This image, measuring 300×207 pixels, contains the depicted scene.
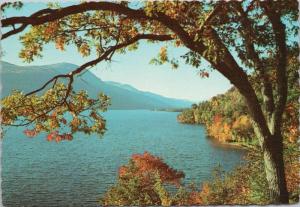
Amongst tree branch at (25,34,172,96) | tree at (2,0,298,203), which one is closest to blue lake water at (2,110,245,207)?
tree branch at (25,34,172,96)

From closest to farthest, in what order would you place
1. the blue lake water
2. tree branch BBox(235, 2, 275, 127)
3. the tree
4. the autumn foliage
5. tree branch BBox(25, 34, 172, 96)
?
the tree
tree branch BBox(235, 2, 275, 127)
tree branch BBox(25, 34, 172, 96)
the blue lake water
the autumn foliage

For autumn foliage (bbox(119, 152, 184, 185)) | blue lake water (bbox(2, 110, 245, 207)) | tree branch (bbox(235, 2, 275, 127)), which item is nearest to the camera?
tree branch (bbox(235, 2, 275, 127))

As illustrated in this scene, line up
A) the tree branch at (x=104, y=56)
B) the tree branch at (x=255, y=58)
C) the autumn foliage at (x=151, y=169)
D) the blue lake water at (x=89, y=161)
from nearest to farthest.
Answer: the tree branch at (x=255, y=58) < the tree branch at (x=104, y=56) < the blue lake water at (x=89, y=161) < the autumn foliage at (x=151, y=169)

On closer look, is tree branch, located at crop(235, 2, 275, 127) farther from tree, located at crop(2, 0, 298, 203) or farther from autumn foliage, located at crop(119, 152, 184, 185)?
autumn foliage, located at crop(119, 152, 184, 185)

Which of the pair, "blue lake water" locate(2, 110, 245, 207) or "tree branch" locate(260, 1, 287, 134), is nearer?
"tree branch" locate(260, 1, 287, 134)

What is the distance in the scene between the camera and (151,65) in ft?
18.6

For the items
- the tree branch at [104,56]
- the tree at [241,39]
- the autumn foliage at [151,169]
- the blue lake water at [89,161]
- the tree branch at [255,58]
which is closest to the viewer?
the tree at [241,39]

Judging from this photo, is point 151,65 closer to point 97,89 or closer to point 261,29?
point 97,89

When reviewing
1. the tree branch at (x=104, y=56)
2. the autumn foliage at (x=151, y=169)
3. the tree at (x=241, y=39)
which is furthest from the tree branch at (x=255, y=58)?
the autumn foliage at (x=151, y=169)

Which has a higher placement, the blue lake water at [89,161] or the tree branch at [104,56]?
the tree branch at [104,56]

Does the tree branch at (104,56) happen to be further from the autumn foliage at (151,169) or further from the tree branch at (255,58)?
the autumn foliage at (151,169)

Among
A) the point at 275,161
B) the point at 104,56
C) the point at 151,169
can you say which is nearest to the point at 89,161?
the point at 151,169

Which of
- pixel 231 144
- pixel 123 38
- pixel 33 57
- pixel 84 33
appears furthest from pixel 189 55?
pixel 231 144

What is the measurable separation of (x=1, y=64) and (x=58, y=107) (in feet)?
2.49
